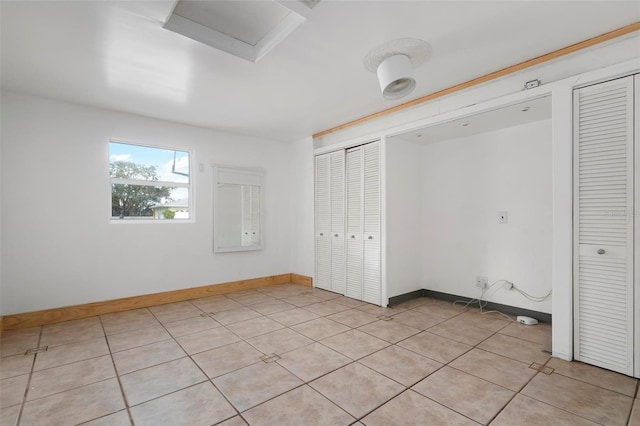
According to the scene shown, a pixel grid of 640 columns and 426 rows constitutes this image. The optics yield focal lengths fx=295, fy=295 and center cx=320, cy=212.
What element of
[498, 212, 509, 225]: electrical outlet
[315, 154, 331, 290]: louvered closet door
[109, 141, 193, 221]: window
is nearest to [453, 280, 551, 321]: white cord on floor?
[498, 212, 509, 225]: electrical outlet

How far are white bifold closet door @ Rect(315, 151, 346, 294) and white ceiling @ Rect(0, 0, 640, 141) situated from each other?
1.16m

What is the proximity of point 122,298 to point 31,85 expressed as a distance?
101 inches

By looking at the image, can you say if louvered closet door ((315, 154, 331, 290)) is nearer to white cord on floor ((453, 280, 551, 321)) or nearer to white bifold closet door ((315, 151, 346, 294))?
white bifold closet door ((315, 151, 346, 294))

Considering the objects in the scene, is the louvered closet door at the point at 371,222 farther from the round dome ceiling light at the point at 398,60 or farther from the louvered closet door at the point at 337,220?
the round dome ceiling light at the point at 398,60

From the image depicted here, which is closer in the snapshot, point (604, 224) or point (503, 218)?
point (604, 224)

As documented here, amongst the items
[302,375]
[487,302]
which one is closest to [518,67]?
[487,302]

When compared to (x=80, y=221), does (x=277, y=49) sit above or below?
above

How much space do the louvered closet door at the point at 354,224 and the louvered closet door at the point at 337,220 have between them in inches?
3.8

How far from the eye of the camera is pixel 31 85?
10.0 ft

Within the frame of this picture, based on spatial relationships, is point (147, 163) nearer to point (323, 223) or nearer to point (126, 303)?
point (126, 303)

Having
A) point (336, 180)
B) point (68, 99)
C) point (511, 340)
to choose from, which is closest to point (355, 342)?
point (511, 340)

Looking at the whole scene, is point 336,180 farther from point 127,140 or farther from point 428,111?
point 127,140

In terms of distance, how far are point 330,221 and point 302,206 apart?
2.65 feet

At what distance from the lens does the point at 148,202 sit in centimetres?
413
